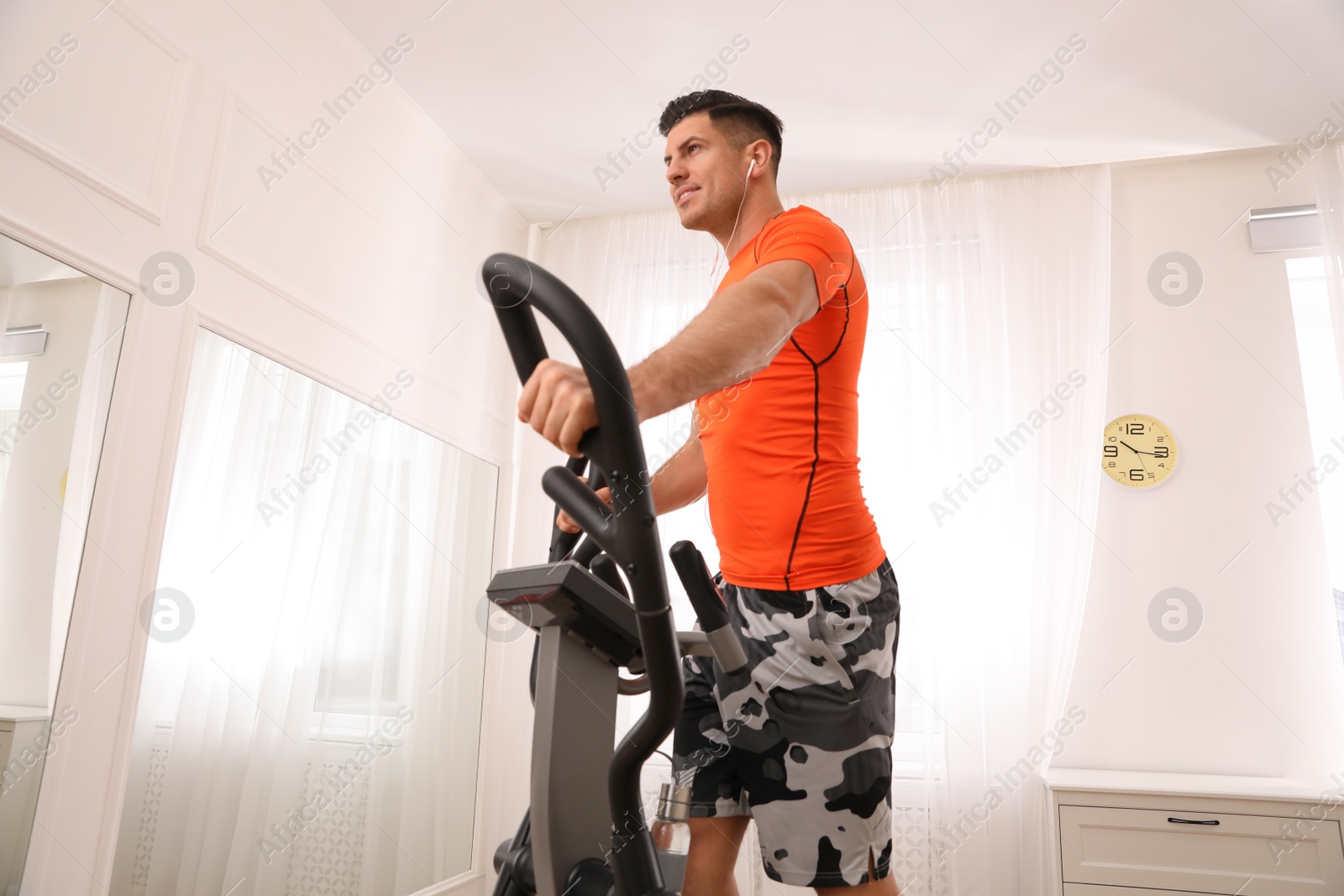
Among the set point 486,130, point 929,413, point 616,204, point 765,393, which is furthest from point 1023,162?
point 765,393

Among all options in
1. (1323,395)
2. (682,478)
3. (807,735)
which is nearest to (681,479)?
(682,478)

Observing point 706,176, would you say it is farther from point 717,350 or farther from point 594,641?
point 594,641

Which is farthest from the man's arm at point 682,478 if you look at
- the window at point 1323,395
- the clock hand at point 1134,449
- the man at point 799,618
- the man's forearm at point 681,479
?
the window at point 1323,395

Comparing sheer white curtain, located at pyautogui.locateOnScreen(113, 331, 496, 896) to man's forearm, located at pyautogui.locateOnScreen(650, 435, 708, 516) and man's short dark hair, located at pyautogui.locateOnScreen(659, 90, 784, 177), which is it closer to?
man's forearm, located at pyautogui.locateOnScreen(650, 435, 708, 516)

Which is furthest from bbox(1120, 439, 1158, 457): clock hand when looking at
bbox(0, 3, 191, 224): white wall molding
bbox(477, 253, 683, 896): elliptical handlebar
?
bbox(0, 3, 191, 224): white wall molding

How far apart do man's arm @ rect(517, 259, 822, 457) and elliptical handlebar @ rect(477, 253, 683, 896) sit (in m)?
0.02

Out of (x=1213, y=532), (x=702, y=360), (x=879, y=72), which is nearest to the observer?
(x=702, y=360)

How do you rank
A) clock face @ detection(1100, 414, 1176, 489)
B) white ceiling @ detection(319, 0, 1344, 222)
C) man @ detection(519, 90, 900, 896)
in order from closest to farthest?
man @ detection(519, 90, 900, 896) < white ceiling @ detection(319, 0, 1344, 222) < clock face @ detection(1100, 414, 1176, 489)

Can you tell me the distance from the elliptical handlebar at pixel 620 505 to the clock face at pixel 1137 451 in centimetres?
301

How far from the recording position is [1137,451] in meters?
3.31

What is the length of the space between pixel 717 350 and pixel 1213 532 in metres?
3.08

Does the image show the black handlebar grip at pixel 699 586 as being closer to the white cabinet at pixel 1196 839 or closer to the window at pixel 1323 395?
the white cabinet at pixel 1196 839

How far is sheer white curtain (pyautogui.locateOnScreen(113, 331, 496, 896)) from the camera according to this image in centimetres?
214

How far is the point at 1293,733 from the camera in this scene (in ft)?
9.78
